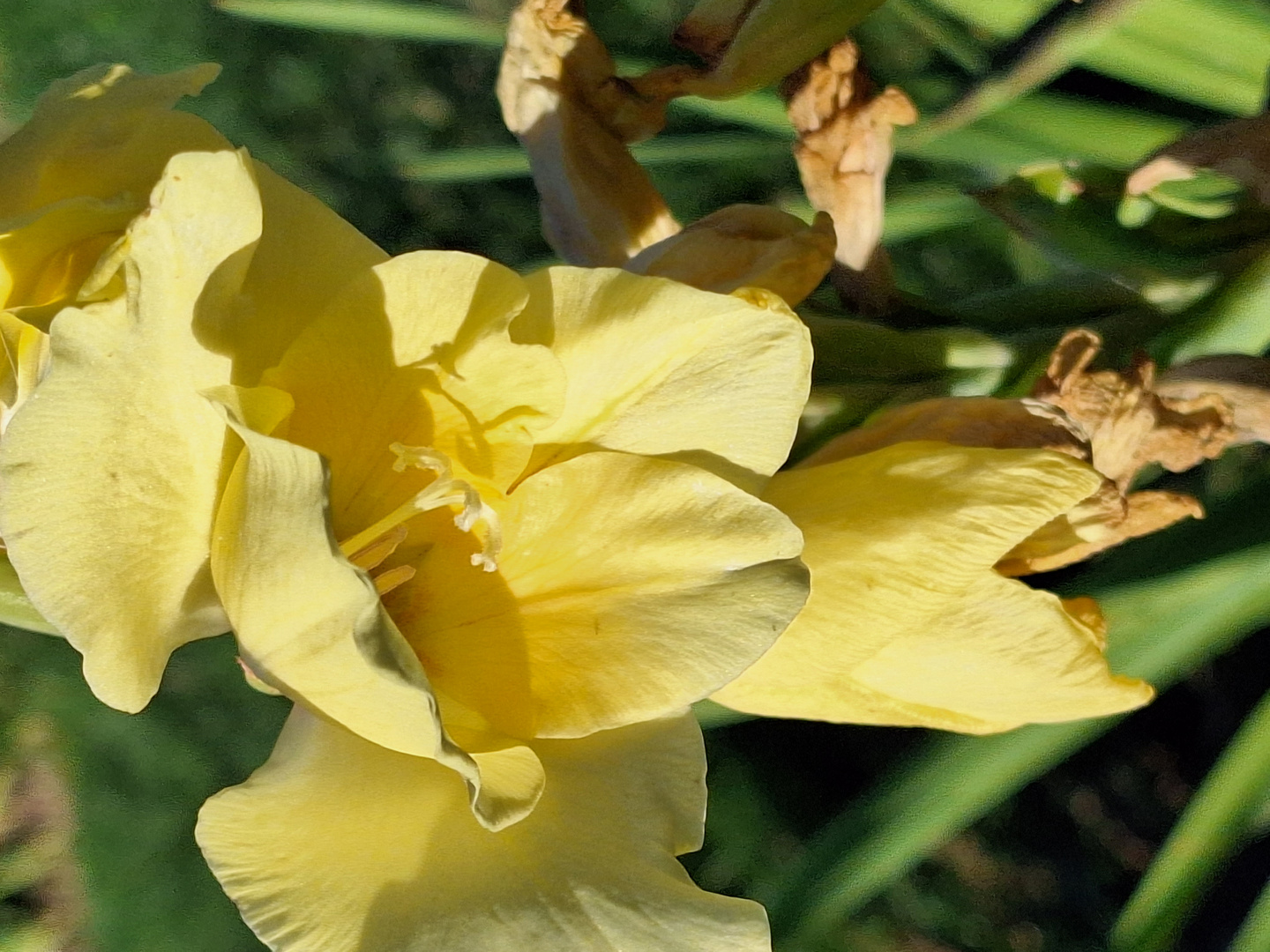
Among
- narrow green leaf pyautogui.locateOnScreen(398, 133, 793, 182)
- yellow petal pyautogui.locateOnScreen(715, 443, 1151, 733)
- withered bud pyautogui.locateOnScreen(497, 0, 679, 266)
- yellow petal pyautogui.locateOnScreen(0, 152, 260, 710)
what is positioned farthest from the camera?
narrow green leaf pyautogui.locateOnScreen(398, 133, 793, 182)

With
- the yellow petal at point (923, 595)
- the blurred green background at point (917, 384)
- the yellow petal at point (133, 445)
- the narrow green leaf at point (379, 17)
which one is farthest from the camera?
the narrow green leaf at point (379, 17)

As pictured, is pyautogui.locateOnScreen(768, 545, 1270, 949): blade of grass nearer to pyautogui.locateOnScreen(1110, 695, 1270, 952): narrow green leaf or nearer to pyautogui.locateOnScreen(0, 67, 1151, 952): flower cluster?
pyautogui.locateOnScreen(1110, 695, 1270, 952): narrow green leaf

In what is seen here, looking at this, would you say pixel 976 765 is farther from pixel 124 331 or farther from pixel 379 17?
pixel 379 17

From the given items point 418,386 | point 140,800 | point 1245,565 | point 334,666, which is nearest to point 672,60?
point 1245,565

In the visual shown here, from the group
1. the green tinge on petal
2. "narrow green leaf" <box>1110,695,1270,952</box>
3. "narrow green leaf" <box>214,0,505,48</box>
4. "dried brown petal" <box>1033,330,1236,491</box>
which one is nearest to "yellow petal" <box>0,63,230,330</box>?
the green tinge on petal

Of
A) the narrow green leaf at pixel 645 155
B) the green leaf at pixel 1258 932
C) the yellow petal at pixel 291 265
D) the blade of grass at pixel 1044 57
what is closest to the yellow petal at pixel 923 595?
the yellow petal at pixel 291 265

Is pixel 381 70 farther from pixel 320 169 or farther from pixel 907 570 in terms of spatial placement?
pixel 907 570

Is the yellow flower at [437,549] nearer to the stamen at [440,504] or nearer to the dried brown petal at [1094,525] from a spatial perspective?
the stamen at [440,504]
